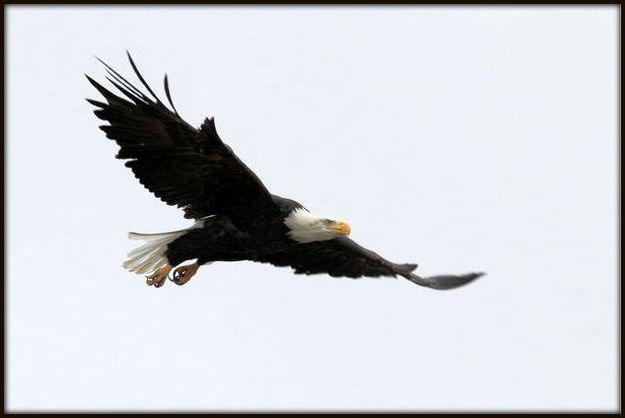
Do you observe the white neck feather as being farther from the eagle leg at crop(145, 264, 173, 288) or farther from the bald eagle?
the eagle leg at crop(145, 264, 173, 288)

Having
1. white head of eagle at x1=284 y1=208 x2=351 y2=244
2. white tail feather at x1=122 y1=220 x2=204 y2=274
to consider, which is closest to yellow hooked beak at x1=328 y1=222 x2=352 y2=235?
white head of eagle at x1=284 y1=208 x2=351 y2=244

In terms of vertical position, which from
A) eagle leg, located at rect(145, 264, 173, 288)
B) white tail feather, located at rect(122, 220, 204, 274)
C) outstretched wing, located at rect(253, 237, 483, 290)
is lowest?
eagle leg, located at rect(145, 264, 173, 288)

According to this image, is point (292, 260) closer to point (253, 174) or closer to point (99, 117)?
point (253, 174)

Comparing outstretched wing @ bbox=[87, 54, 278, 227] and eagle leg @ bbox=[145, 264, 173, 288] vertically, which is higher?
outstretched wing @ bbox=[87, 54, 278, 227]

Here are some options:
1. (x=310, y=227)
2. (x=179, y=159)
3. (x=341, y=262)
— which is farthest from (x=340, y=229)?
(x=179, y=159)

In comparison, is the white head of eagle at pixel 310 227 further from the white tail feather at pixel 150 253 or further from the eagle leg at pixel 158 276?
the eagle leg at pixel 158 276

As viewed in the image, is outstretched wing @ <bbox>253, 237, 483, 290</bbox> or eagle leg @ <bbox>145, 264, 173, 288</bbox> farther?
outstretched wing @ <bbox>253, 237, 483, 290</bbox>

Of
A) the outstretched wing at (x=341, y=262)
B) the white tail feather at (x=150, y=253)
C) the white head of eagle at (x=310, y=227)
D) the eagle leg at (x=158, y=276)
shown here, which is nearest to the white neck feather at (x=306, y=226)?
the white head of eagle at (x=310, y=227)
